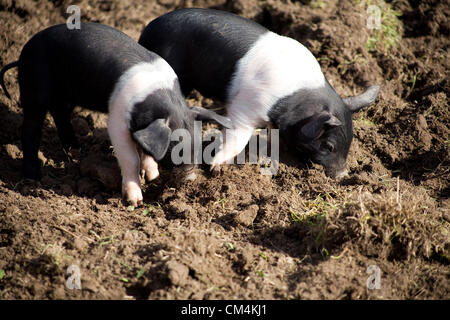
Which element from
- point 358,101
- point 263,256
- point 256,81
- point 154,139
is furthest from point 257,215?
point 358,101

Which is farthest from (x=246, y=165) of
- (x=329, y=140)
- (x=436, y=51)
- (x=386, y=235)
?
(x=436, y=51)

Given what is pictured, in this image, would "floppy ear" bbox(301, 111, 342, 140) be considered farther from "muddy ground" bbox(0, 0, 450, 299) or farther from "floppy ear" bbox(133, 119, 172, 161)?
"floppy ear" bbox(133, 119, 172, 161)

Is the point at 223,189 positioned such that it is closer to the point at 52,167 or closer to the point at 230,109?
the point at 230,109

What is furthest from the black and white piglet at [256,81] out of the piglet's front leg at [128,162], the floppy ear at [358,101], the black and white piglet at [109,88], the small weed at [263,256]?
the small weed at [263,256]

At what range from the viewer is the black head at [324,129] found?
514cm

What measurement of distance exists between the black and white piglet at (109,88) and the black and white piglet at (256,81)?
22.2 inches

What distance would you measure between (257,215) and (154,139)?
1271 mm

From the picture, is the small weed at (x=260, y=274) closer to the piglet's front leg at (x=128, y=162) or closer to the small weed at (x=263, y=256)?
the small weed at (x=263, y=256)

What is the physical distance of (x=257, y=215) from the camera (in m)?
→ 4.65

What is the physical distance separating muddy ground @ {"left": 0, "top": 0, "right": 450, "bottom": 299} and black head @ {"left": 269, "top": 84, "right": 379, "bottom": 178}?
0.64ft

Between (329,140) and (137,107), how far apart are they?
211cm

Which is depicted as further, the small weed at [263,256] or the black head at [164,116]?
the black head at [164,116]

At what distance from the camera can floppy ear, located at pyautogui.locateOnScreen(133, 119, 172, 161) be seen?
4.30 metres
